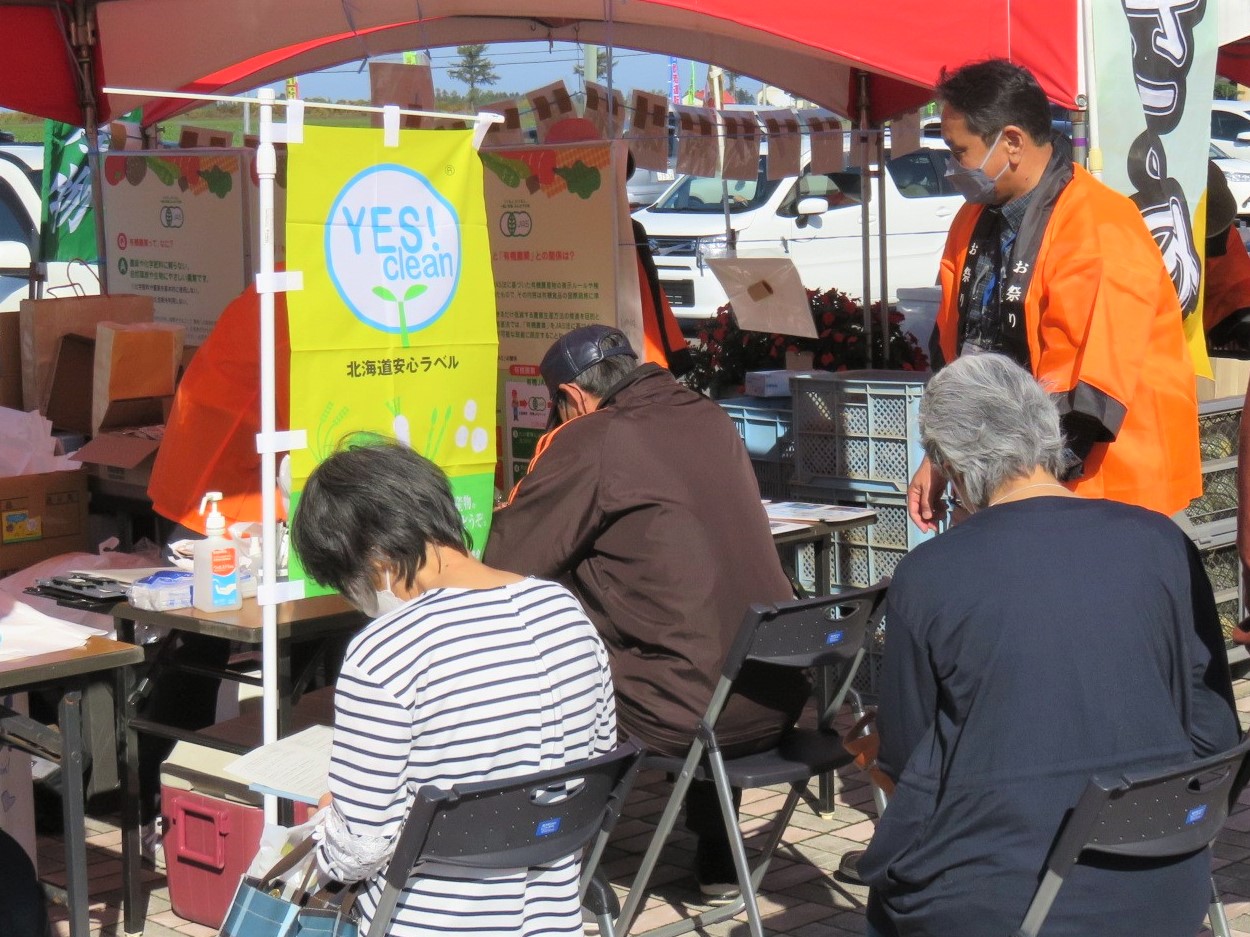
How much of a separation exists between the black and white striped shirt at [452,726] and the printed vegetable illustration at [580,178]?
298 cm

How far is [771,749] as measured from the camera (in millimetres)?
3602

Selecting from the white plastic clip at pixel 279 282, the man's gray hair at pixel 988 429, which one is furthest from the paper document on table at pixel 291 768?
the man's gray hair at pixel 988 429

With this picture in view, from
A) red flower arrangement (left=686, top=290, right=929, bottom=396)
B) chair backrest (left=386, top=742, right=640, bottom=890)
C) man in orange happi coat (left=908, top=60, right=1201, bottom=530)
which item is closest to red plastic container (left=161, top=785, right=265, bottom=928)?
chair backrest (left=386, top=742, right=640, bottom=890)

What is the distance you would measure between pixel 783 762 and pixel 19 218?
380 inches

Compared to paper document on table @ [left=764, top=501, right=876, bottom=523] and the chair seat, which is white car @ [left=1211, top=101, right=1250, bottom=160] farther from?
the chair seat

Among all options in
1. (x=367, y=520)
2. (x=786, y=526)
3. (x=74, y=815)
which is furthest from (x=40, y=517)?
(x=367, y=520)

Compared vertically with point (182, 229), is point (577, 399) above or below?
below

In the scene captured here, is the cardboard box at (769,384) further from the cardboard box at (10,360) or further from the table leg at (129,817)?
the table leg at (129,817)

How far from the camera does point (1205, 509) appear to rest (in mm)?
5328

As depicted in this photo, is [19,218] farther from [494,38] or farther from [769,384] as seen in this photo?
[769,384]

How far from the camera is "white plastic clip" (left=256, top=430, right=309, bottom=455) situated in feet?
11.2

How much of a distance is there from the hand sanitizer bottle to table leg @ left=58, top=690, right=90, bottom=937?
0.48 meters

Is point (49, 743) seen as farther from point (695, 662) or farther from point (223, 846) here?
point (695, 662)

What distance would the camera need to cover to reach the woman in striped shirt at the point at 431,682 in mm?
2244
